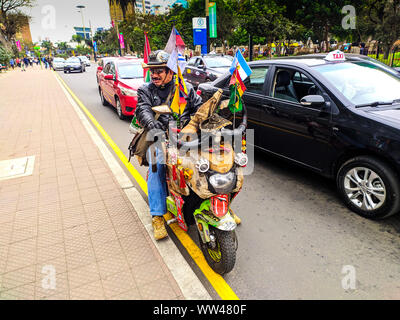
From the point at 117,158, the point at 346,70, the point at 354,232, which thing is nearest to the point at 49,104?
the point at 117,158

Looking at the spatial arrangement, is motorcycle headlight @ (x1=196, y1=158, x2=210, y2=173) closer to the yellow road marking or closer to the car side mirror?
the yellow road marking

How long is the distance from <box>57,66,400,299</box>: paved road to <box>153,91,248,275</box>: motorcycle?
→ 1.46 ft

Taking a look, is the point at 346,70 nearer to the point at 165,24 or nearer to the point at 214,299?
the point at 214,299

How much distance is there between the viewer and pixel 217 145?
100.0 inches

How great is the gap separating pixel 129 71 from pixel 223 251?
26.7 feet

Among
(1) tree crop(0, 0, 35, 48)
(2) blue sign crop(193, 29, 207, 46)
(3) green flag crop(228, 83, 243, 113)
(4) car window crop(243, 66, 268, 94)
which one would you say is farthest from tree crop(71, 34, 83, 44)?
(3) green flag crop(228, 83, 243, 113)

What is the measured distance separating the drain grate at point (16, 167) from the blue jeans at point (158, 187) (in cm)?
318

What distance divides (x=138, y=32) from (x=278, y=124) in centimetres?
3775

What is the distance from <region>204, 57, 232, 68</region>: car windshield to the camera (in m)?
12.2

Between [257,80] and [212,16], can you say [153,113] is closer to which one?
[257,80]

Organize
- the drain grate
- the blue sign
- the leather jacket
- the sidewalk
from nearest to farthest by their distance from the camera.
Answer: the sidewalk, the leather jacket, the drain grate, the blue sign

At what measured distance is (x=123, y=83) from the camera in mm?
8625

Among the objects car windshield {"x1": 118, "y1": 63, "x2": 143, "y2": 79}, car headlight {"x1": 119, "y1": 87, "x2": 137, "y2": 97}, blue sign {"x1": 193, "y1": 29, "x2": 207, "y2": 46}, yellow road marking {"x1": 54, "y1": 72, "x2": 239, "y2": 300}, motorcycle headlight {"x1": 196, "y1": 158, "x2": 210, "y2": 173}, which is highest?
blue sign {"x1": 193, "y1": 29, "x2": 207, "y2": 46}

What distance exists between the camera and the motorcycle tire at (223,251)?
8.40ft
